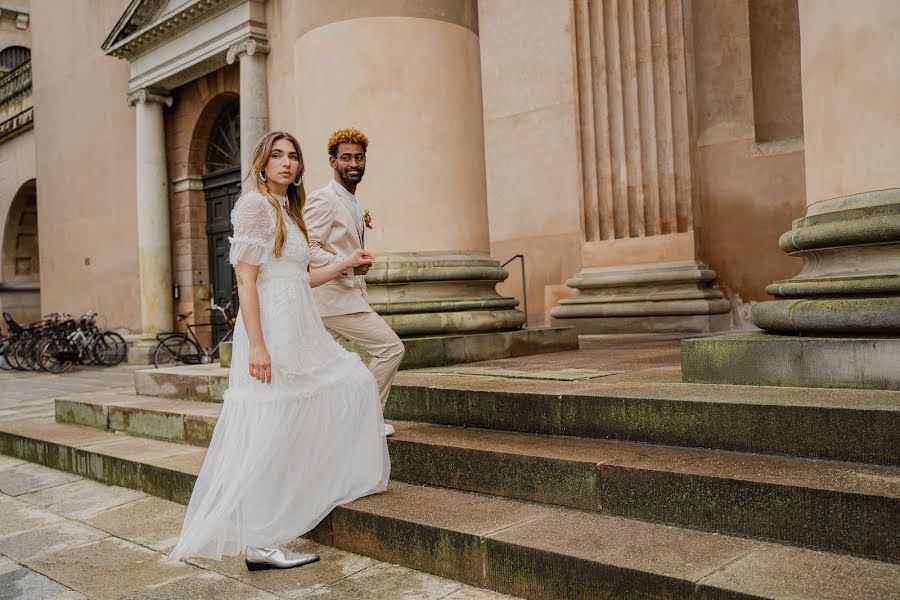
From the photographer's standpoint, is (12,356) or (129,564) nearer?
(129,564)

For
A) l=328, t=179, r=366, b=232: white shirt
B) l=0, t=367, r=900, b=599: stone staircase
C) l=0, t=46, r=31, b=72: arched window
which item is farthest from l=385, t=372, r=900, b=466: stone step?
l=0, t=46, r=31, b=72: arched window

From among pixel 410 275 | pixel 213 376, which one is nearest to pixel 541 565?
pixel 410 275

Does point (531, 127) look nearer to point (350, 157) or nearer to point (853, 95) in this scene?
point (350, 157)

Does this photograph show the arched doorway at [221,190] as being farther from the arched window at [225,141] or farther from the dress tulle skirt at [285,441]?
the dress tulle skirt at [285,441]

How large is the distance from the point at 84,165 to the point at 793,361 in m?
18.8

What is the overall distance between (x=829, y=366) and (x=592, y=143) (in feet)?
20.3

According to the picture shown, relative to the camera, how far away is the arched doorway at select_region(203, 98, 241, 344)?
1614 cm

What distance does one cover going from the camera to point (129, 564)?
3738mm

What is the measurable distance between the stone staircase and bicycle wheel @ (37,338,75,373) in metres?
13.3

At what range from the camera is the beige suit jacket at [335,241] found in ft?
13.8

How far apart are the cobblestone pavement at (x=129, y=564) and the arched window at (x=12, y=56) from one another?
31709 mm

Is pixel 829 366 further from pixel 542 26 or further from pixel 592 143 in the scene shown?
pixel 542 26

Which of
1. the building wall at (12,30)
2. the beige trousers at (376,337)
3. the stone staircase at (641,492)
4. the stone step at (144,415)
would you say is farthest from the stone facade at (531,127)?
the building wall at (12,30)

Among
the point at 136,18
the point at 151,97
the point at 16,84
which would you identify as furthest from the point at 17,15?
the point at 151,97
